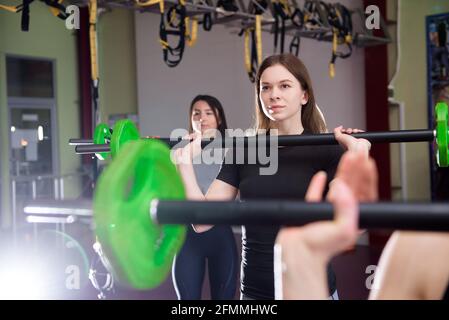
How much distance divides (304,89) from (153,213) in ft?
3.96

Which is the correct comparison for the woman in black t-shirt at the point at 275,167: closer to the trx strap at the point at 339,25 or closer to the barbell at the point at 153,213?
the barbell at the point at 153,213

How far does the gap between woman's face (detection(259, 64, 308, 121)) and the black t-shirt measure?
0.41ft

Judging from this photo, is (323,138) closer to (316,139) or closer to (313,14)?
(316,139)

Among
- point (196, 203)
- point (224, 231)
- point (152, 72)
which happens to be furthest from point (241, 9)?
point (196, 203)

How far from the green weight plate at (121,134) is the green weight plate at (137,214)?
2.21 ft

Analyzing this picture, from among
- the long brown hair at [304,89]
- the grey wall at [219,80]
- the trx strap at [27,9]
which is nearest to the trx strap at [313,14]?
the grey wall at [219,80]

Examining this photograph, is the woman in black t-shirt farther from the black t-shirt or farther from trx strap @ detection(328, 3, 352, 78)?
trx strap @ detection(328, 3, 352, 78)

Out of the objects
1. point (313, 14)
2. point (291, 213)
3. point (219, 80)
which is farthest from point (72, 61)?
point (291, 213)

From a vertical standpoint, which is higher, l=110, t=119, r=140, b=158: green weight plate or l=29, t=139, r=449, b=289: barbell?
l=110, t=119, r=140, b=158: green weight plate

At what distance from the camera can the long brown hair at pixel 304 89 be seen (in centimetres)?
170

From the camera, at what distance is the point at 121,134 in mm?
1398

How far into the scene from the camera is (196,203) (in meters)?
0.60

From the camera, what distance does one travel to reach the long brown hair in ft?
5.56

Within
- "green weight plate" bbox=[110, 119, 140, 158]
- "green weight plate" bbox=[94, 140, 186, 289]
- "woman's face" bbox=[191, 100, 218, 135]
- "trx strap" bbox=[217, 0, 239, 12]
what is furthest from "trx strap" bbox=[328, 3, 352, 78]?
"green weight plate" bbox=[94, 140, 186, 289]
